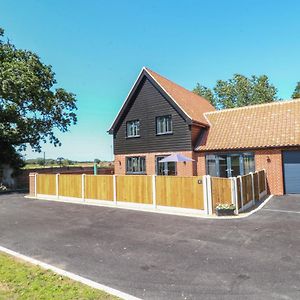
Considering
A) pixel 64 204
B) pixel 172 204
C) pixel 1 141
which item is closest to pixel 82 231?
pixel 172 204

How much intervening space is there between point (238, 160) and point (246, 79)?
94.3 feet

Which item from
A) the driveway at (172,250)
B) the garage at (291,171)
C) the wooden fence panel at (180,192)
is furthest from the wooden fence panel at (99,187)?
the garage at (291,171)

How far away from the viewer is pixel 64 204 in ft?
56.7

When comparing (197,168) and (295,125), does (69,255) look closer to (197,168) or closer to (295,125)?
(197,168)

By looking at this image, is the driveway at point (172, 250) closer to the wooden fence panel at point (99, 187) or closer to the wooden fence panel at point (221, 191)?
the wooden fence panel at point (221, 191)

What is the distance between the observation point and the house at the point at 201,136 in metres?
18.6

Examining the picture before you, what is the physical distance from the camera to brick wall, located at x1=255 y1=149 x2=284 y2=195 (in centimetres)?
1845

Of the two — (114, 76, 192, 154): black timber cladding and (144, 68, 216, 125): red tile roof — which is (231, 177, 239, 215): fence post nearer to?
(114, 76, 192, 154): black timber cladding

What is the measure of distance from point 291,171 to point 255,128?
3.92m

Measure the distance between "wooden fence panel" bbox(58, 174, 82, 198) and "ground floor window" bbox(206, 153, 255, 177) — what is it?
9224 millimetres

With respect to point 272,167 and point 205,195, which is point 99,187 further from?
point 272,167

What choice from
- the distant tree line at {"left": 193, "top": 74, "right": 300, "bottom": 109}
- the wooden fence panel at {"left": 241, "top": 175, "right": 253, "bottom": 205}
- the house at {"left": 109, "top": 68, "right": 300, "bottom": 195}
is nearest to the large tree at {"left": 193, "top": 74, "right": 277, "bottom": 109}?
the distant tree line at {"left": 193, "top": 74, "right": 300, "bottom": 109}

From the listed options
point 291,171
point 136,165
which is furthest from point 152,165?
point 291,171

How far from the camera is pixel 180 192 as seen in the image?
45.5 feet
